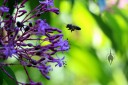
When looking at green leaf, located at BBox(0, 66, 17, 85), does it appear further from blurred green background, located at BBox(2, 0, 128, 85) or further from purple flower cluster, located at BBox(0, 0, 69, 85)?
blurred green background, located at BBox(2, 0, 128, 85)

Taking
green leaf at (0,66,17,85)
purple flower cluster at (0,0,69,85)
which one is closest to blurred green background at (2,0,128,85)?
green leaf at (0,66,17,85)

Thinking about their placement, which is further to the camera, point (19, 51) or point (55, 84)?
point (55, 84)

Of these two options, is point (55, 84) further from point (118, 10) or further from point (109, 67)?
point (118, 10)

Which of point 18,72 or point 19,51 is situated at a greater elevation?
point 19,51

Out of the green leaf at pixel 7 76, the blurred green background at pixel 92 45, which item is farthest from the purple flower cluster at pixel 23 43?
the blurred green background at pixel 92 45

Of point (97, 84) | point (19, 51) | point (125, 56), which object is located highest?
point (19, 51)

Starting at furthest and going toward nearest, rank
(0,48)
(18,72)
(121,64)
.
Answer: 1. (121,64)
2. (18,72)
3. (0,48)

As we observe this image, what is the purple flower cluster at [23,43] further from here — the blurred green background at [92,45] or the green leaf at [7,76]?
the blurred green background at [92,45]

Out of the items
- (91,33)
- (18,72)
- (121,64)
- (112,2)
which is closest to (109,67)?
(121,64)

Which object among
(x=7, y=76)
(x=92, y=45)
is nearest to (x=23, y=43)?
(x=7, y=76)
